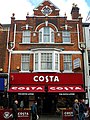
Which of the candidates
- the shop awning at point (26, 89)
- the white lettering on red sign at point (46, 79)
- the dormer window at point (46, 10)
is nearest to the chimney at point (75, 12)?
the dormer window at point (46, 10)

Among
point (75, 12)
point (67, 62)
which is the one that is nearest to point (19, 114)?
point (67, 62)

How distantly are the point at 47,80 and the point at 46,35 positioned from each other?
500 centimetres

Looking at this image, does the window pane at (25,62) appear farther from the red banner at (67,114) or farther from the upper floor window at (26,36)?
the red banner at (67,114)

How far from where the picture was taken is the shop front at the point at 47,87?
2291cm

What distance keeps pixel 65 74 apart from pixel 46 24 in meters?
5.86

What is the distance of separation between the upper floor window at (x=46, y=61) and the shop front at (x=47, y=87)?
683 mm

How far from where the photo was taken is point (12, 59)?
2430 centimetres

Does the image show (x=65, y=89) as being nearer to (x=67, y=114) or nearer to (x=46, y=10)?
A: (x=67, y=114)

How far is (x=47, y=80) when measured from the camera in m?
23.3

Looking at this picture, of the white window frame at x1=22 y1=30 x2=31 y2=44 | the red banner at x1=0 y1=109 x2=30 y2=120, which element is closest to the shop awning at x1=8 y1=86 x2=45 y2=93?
the red banner at x1=0 y1=109 x2=30 y2=120

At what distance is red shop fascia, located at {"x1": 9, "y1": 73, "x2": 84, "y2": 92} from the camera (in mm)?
23156

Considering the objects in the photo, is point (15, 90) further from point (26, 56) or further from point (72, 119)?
point (72, 119)

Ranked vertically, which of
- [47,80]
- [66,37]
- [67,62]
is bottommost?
[47,80]

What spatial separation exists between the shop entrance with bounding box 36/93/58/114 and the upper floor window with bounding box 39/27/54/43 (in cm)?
568
